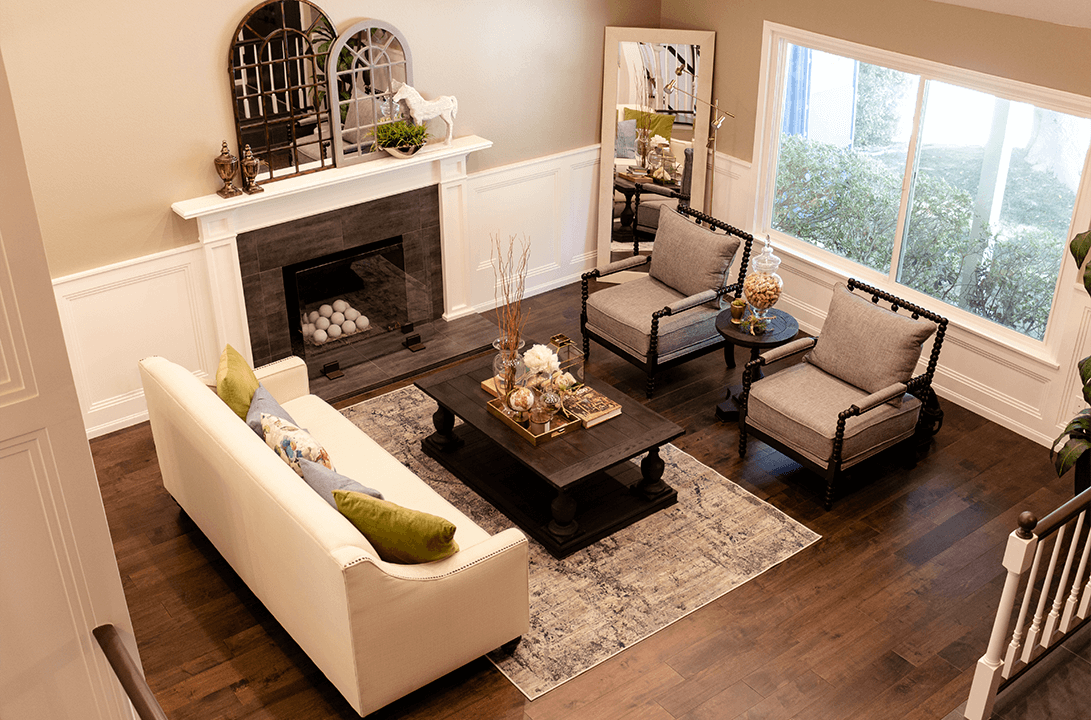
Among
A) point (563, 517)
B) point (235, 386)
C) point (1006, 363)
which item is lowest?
point (563, 517)

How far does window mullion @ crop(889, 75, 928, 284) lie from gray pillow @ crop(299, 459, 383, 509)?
4059mm

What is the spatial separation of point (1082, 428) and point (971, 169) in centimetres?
184

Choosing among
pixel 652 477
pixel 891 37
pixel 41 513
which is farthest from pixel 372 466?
pixel 891 37

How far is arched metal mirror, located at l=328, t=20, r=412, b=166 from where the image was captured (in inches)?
246

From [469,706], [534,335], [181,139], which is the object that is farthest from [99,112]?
[469,706]

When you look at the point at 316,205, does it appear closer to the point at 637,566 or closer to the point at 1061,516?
the point at 637,566

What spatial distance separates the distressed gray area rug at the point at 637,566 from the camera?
180 inches

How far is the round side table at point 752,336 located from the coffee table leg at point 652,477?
923 millimetres

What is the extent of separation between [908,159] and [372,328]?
376 centimetres

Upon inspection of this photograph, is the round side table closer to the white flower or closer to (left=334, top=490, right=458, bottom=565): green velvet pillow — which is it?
the white flower

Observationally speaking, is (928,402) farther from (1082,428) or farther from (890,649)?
(890,649)

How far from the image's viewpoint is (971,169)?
6.07 meters

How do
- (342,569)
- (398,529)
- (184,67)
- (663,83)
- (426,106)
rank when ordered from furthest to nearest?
(663,83), (426,106), (184,67), (398,529), (342,569)

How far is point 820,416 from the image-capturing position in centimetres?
541
